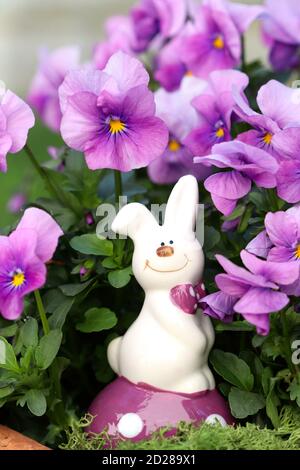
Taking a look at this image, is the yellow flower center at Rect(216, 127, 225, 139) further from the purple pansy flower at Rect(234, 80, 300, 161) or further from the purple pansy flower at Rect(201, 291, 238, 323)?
the purple pansy flower at Rect(201, 291, 238, 323)

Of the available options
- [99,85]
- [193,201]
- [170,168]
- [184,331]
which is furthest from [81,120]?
[170,168]

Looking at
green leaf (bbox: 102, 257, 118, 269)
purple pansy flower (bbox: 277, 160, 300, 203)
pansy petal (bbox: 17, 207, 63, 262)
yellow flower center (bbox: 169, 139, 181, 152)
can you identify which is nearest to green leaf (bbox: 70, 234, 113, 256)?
green leaf (bbox: 102, 257, 118, 269)

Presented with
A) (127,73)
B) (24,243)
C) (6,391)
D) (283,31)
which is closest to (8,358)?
(6,391)

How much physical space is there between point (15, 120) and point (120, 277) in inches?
8.5

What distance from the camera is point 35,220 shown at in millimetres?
1028

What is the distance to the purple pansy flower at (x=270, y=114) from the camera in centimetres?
108

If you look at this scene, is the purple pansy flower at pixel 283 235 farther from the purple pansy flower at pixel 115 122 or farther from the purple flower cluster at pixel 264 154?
the purple pansy flower at pixel 115 122

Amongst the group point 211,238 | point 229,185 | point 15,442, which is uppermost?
point 229,185

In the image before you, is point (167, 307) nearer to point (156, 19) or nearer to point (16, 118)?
point (16, 118)

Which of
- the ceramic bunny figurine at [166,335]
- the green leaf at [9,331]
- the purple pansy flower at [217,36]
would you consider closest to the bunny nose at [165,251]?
the ceramic bunny figurine at [166,335]

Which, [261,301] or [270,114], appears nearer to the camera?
[261,301]

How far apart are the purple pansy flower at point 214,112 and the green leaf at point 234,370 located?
0.88 ft

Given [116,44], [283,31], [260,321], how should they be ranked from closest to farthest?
[260,321] < [283,31] < [116,44]

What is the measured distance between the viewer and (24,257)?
101cm
